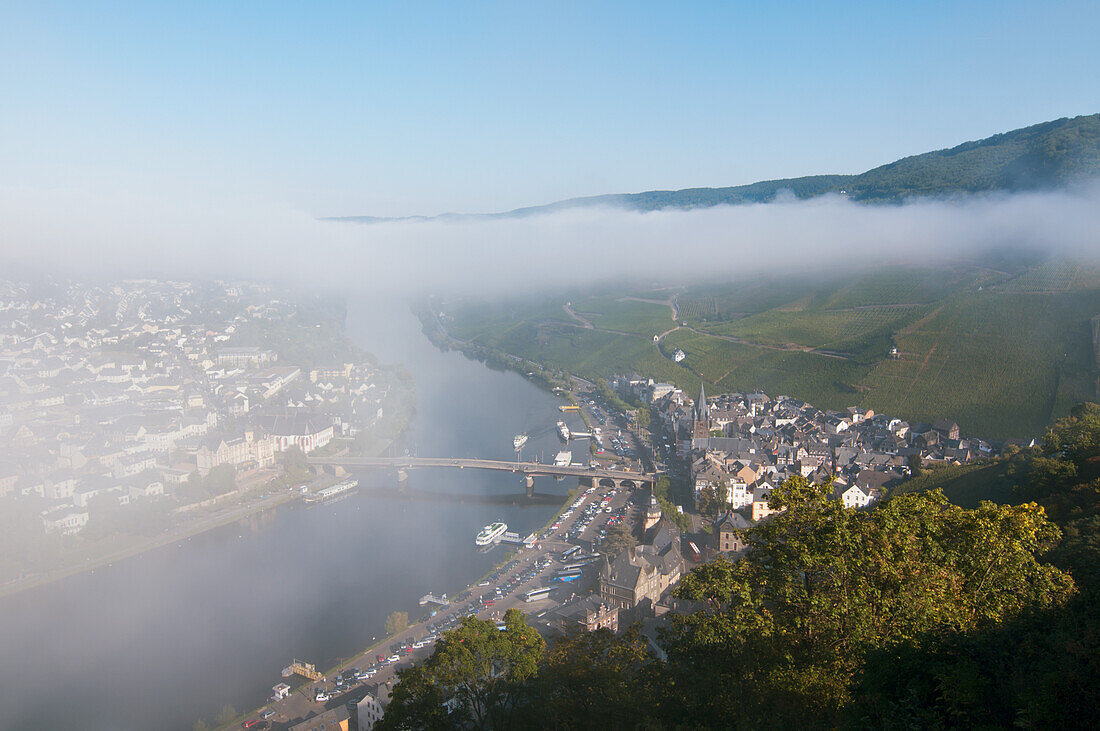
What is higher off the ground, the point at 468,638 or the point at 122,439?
the point at 468,638

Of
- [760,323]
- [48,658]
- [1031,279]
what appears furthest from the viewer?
[760,323]

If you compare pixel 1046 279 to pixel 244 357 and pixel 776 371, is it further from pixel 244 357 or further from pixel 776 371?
pixel 244 357


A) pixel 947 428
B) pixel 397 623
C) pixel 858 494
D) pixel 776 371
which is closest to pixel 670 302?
pixel 776 371

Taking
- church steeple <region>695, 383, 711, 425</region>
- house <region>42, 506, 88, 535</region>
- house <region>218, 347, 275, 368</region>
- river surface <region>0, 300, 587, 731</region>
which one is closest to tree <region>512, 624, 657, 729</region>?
river surface <region>0, 300, 587, 731</region>

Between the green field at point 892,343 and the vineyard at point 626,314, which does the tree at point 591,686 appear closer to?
the green field at point 892,343

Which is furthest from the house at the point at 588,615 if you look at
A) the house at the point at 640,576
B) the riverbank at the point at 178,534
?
the riverbank at the point at 178,534

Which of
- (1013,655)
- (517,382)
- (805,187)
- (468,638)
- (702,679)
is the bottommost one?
(517,382)

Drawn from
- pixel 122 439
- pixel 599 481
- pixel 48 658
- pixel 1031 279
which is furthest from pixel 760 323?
pixel 48 658

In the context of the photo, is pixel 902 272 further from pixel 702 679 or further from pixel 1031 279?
pixel 702 679

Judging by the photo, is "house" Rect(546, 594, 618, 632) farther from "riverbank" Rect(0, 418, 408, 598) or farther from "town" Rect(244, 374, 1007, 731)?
"riverbank" Rect(0, 418, 408, 598)
